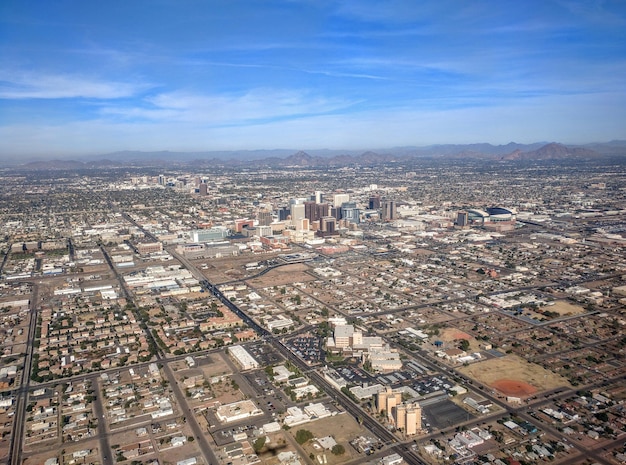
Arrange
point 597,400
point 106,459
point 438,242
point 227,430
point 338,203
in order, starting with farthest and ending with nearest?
1. point 338,203
2. point 438,242
3. point 597,400
4. point 227,430
5. point 106,459

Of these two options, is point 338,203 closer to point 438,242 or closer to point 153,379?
point 438,242

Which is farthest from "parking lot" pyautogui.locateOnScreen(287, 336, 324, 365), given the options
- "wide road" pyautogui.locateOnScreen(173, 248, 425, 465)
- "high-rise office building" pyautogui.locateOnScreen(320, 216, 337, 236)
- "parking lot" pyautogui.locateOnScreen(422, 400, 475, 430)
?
"high-rise office building" pyautogui.locateOnScreen(320, 216, 337, 236)

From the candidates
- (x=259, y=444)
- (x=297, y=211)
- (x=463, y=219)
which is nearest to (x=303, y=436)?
(x=259, y=444)

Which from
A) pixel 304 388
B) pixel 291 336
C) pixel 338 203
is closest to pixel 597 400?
pixel 304 388

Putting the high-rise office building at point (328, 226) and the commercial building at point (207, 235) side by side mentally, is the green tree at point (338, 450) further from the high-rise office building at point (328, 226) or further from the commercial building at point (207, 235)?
the high-rise office building at point (328, 226)

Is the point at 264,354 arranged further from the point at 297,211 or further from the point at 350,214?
the point at 350,214
